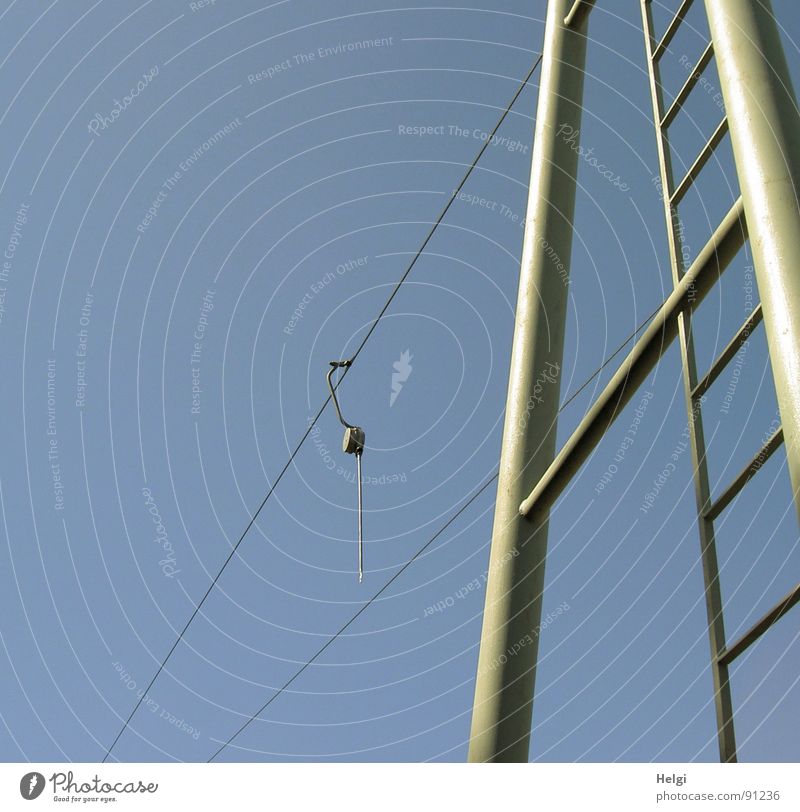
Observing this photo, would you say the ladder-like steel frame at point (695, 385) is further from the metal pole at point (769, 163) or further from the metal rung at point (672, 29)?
the metal pole at point (769, 163)

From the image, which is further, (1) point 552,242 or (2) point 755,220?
(1) point 552,242

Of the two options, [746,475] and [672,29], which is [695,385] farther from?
[672,29]

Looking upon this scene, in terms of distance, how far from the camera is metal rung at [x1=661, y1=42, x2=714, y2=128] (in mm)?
4062

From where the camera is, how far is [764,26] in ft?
9.30

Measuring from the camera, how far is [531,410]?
3.93 meters

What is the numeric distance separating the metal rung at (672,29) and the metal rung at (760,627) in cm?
275

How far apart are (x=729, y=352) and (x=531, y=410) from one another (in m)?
0.81
